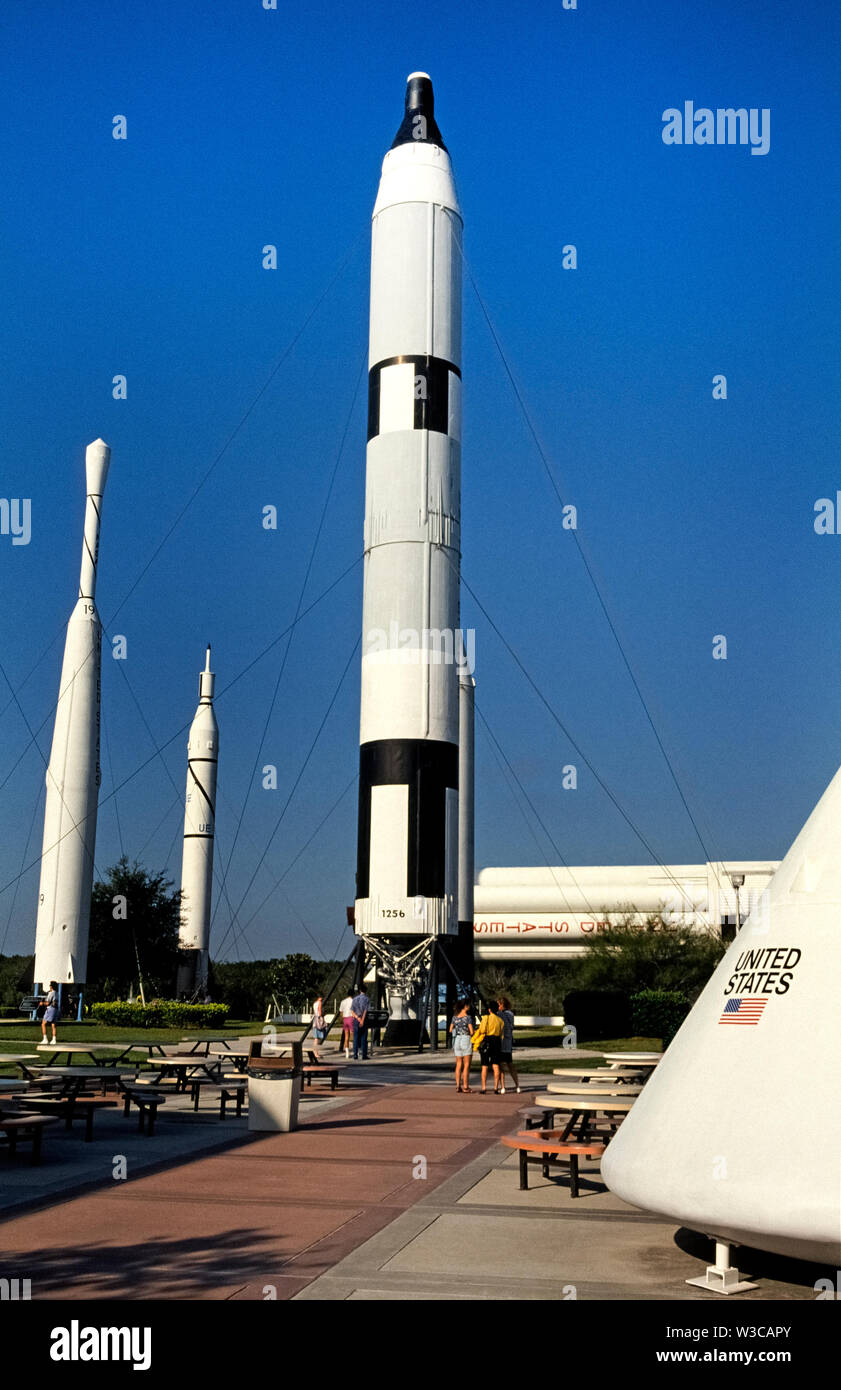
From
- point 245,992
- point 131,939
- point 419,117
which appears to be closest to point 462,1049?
point 419,117

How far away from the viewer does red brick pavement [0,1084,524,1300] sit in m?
7.35

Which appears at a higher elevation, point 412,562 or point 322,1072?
point 412,562

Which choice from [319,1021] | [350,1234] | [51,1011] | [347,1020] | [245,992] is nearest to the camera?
[350,1234]

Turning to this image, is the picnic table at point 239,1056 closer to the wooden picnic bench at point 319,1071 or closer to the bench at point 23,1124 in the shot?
the wooden picnic bench at point 319,1071

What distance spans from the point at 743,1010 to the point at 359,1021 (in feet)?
59.4

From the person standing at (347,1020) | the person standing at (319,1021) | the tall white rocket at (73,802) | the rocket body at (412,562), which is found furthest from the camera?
the tall white rocket at (73,802)

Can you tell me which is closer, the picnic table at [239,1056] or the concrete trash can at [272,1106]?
the concrete trash can at [272,1106]

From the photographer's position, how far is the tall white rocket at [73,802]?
3416 centimetres

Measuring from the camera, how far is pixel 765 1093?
7133mm

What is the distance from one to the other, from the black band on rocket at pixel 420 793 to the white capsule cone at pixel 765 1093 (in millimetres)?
18753

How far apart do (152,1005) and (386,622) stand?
1787cm

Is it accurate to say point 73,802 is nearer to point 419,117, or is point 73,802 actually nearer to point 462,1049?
point 462,1049

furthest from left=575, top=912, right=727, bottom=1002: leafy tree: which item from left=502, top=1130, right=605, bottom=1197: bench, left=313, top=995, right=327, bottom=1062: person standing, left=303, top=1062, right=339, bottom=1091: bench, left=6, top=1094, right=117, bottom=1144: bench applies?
left=502, top=1130, right=605, bottom=1197: bench

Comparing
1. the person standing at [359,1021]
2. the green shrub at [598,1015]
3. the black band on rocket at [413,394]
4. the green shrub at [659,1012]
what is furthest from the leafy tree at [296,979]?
the black band on rocket at [413,394]
